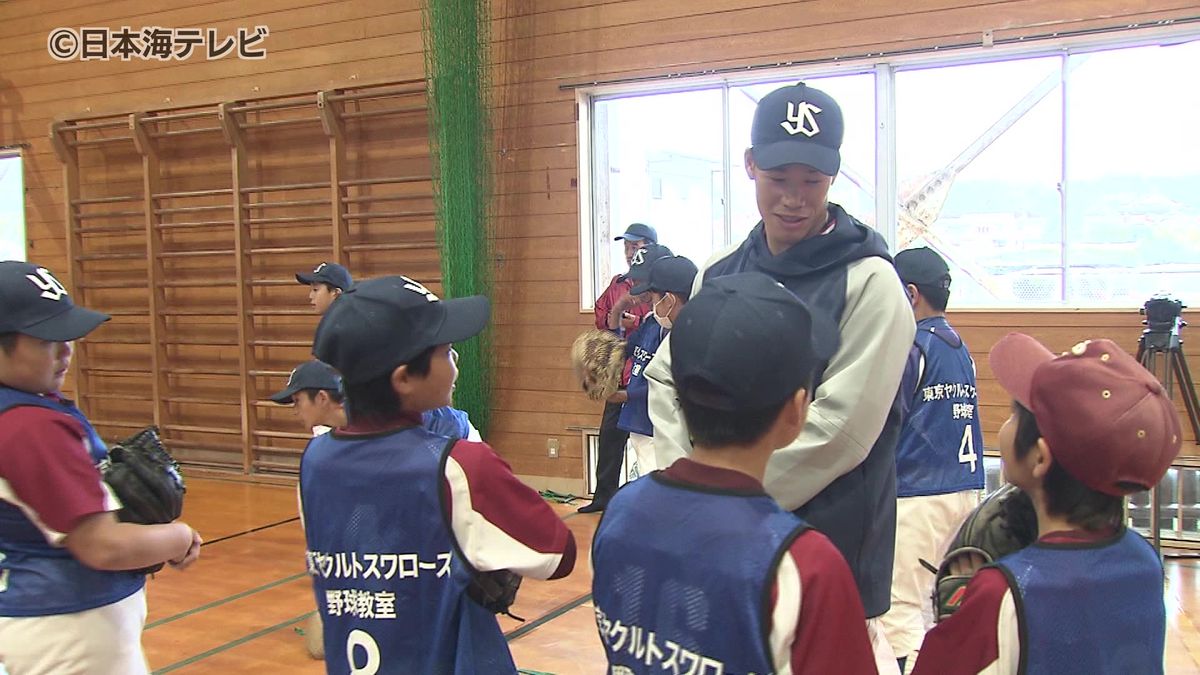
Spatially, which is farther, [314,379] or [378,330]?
[314,379]

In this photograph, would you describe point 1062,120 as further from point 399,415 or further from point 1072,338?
point 399,415

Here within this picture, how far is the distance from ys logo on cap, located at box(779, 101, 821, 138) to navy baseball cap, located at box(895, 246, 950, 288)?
1649mm

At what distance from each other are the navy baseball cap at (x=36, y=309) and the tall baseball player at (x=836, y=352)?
3.97 feet

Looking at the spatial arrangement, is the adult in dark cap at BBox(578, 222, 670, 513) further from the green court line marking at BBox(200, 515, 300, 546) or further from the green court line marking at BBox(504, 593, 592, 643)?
the green court line marking at BBox(200, 515, 300, 546)

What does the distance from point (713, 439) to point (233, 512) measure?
613 cm

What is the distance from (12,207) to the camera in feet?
30.0

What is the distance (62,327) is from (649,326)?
10.0 feet

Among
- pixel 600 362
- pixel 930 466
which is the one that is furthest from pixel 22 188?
pixel 930 466

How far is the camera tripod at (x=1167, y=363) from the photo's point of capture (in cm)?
468

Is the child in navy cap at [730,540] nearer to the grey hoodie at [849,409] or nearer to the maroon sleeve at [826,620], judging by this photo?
the maroon sleeve at [826,620]

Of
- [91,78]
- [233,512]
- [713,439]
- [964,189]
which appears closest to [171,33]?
[91,78]

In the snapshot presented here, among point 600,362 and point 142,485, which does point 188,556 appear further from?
point 600,362

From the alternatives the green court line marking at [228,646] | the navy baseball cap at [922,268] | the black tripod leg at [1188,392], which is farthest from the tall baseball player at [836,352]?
the black tripod leg at [1188,392]

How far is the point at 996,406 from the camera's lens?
552 cm
